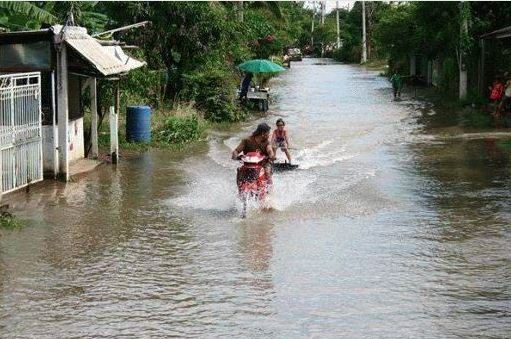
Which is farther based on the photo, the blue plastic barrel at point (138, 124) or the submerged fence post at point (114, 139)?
the blue plastic barrel at point (138, 124)

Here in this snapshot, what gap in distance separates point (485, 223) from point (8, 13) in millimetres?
14499

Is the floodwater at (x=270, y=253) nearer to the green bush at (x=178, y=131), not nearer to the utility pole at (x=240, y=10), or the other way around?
the green bush at (x=178, y=131)

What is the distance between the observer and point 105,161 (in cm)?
1772

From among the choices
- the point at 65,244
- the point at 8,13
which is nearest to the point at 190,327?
the point at 65,244

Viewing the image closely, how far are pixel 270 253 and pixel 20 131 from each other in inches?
240

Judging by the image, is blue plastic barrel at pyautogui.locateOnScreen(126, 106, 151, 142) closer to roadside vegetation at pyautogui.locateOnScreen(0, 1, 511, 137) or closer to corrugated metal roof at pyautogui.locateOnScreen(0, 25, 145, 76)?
roadside vegetation at pyautogui.locateOnScreen(0, 1, 511, 137)

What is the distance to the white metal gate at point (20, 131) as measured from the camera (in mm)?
13219

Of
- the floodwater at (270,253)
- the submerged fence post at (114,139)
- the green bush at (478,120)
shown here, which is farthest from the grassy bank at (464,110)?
the submerged fence post at (114,139)

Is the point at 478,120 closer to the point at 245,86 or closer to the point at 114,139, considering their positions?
the point at 245,86

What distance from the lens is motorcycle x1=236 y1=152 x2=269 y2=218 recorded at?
12.0 meters

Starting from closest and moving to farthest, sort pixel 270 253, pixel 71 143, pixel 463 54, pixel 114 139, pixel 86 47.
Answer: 1. pixel 270 253
2. pixel 86 47
3. pixel 71 143
4. pixel 114 139
5. pixel 463 54

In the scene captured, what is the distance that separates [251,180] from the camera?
39.5ft

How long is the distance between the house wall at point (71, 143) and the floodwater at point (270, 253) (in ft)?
2.66

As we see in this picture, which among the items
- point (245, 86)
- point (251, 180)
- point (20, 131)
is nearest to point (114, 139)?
point (20, 131)
